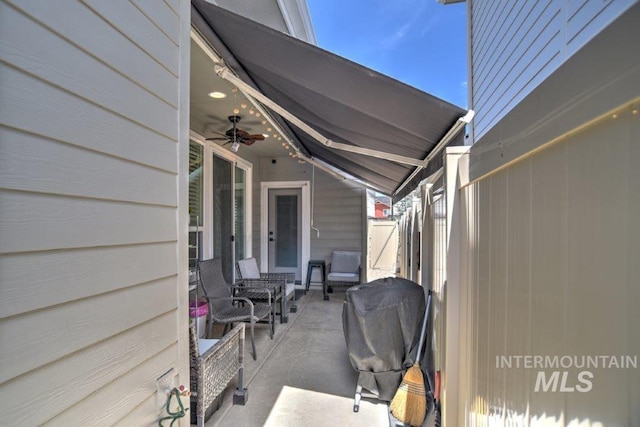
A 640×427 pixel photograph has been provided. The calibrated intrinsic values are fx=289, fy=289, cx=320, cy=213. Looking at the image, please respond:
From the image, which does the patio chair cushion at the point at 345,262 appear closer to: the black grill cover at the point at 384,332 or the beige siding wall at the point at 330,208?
the beige siding wall at the point at 330,208

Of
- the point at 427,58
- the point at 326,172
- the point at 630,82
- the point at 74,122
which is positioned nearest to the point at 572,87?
the point at 630,82

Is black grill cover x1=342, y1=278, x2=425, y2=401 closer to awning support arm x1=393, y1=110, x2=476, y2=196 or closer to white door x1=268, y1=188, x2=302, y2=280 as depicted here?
awning support arm x1=393, y1=110, x2=476, y2=196

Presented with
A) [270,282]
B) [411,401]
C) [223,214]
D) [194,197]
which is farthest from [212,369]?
[223,214]

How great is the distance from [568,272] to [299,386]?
7.82 ft

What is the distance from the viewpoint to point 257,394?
90.7 inches

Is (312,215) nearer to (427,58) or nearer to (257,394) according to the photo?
(257,394)

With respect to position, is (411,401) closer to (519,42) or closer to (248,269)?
(248,269)

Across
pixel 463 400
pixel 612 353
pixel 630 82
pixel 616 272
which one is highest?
pixel 630 82

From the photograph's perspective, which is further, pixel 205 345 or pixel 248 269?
pixel 248 269

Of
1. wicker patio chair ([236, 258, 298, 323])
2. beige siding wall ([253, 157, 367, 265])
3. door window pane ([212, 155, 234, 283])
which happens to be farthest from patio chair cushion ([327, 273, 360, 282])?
door window pane ([212, 155, 234, 283])

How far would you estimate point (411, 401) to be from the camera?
6.03ft

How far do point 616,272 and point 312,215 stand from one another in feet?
18.3

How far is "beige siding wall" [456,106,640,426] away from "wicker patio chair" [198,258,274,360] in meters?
2.44

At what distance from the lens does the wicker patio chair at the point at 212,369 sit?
1.68 metres
